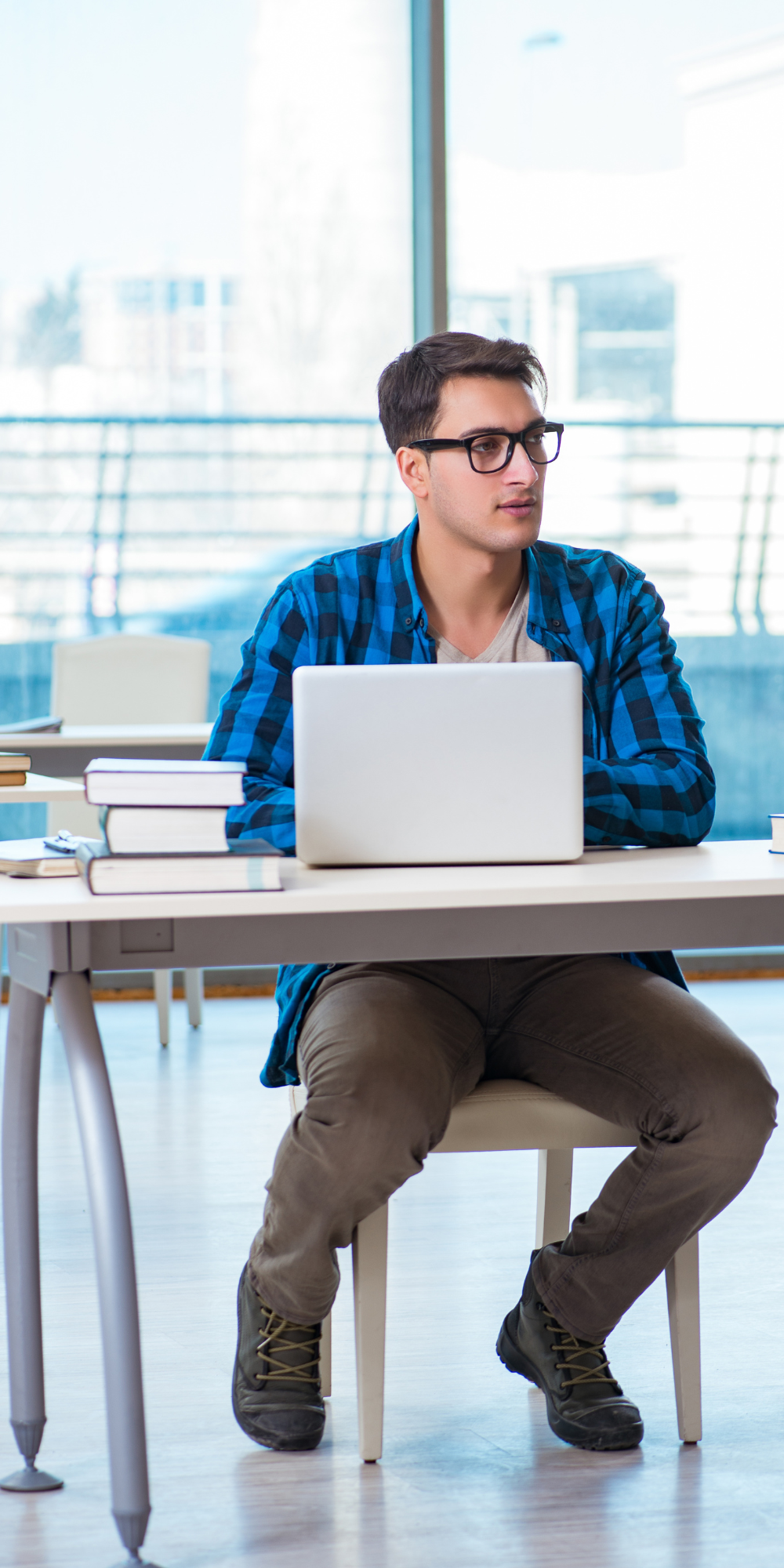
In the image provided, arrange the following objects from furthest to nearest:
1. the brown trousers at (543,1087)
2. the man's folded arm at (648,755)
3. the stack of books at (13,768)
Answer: the stack of books at (13,768) → the man's folded arm at (648,755) → the brown trousers at (543,1087)

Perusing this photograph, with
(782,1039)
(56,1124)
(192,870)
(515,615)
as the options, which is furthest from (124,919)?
(782,1039)

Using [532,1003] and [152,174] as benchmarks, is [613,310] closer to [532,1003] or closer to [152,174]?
[152,174]

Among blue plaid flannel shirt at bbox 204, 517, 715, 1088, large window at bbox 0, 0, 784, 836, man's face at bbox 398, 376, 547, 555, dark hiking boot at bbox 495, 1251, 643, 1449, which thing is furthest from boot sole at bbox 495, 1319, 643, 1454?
large window at bbox 0, 0, 784, 836

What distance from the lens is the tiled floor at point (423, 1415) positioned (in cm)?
156

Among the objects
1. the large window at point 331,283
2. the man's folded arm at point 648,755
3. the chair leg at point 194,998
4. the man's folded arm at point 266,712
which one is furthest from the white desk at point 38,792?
the large window at point 331,283

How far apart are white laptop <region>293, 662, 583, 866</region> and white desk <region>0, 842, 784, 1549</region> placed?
0.05 m

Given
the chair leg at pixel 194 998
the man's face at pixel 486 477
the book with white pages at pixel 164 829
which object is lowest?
the chair leg at pixel 194 998

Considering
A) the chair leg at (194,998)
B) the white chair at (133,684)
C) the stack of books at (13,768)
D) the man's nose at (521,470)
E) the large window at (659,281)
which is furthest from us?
the large window at (659,281)

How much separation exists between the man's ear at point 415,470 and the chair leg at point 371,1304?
0.84 m

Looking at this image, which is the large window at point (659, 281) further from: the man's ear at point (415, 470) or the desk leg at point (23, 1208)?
the desk leg at point (23, 1208)

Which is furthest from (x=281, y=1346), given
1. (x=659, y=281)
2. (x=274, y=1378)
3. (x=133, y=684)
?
(x=659, y=281)

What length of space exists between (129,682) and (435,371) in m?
2.05

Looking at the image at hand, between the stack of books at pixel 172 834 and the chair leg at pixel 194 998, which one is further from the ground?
the stack of books at pixel 172 834

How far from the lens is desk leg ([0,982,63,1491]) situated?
5.33ft
